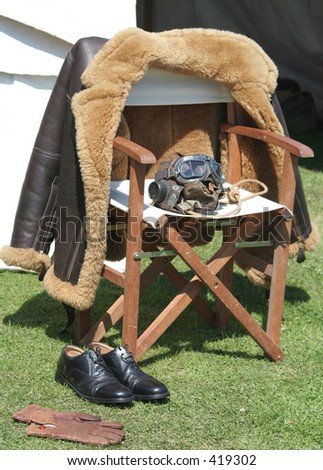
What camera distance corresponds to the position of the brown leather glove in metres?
3.01

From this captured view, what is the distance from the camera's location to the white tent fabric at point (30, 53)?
447 centimetres

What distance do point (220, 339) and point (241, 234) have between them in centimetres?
62

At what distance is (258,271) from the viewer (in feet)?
13.4

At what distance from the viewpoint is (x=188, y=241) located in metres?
3.77

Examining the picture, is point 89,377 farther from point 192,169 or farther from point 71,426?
point 192,169

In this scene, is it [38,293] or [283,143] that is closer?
[283,143]

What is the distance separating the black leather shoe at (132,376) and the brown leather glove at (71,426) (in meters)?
0.25

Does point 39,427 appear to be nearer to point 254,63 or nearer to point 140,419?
point 140,419

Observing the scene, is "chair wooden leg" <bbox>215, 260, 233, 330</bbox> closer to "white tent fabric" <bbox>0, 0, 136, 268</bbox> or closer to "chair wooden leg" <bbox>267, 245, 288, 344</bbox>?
"chair wooden leg" <bbox>267, 245, 288, 344</bbox>

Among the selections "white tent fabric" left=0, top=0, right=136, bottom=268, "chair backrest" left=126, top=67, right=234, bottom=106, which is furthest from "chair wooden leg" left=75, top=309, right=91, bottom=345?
"white tent fabric" left=0, top=0, right=136, bottom=268

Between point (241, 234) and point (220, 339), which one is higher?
point (241, 234)

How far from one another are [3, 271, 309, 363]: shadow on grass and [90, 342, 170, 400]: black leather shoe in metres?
0.34

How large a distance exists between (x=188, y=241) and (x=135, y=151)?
2.13 ft
